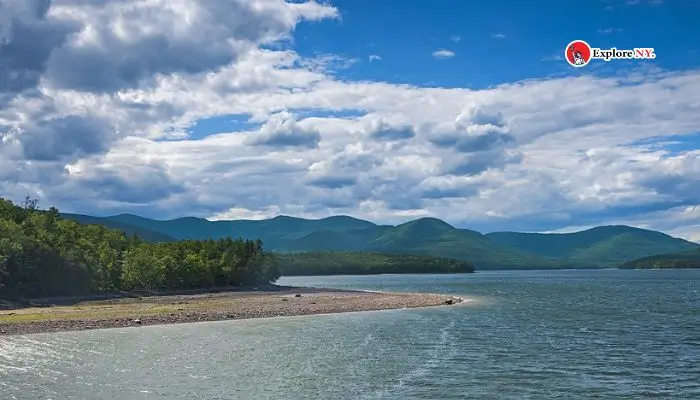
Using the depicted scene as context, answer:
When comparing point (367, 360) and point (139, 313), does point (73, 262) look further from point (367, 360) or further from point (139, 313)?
point (367, 360)

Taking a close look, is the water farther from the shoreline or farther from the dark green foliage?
the dark green foliage

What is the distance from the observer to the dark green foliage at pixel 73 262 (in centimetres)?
13138

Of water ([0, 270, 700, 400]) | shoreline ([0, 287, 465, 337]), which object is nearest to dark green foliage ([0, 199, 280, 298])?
shoreline ([0, 287, 465, 337])

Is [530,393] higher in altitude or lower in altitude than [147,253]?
lower

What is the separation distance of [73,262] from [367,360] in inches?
4256

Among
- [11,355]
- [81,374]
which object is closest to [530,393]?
[81,374]

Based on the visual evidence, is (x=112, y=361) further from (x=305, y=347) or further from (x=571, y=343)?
(x=571, y=343)

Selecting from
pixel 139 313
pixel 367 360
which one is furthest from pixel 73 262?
pixel 367 360

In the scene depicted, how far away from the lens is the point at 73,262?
145 metres

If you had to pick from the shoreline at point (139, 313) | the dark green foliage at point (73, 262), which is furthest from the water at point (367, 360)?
the dark green foliage at point (73, 262)

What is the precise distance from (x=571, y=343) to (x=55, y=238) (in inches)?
4998

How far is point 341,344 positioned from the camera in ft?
216

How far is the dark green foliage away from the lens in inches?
5172

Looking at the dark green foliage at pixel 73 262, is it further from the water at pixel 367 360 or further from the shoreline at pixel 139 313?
the water at pixel 367 360
